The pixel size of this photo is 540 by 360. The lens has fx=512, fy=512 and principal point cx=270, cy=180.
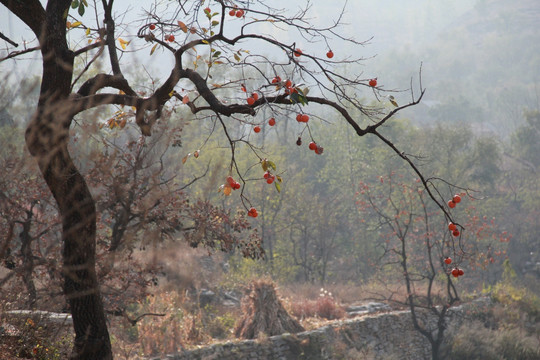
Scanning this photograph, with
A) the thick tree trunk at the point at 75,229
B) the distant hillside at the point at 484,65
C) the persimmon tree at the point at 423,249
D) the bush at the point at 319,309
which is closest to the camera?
the thick tree trunk at the point at 75,229

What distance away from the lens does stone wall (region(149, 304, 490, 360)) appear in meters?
10.6

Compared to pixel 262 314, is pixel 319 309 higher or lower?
higher

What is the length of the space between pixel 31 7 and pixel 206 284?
12936 millimetres

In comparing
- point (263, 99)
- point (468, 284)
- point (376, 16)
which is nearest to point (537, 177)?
point (468, 284)

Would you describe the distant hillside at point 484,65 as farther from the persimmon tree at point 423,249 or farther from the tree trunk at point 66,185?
the tree trunk at point 66,185

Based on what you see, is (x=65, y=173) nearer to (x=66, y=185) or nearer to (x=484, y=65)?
(x=66, y=185)

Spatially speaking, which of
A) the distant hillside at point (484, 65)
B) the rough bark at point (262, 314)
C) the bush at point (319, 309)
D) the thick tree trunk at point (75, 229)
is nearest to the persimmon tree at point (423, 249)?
the bush at point (319, 309)

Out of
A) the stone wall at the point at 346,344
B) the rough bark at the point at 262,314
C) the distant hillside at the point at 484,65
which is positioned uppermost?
the distant hillside at the point at 484,65

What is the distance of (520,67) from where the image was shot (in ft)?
338

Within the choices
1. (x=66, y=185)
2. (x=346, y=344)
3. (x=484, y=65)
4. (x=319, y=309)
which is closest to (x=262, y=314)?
(x=346, y=344)

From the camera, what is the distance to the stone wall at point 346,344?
34.6 ft

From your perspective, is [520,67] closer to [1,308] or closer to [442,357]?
[442,357]

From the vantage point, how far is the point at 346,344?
1263 centimetres

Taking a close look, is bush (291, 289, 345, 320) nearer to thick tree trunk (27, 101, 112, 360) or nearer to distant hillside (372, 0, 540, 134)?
thick tree trunk (27, 101, 112, 360)
